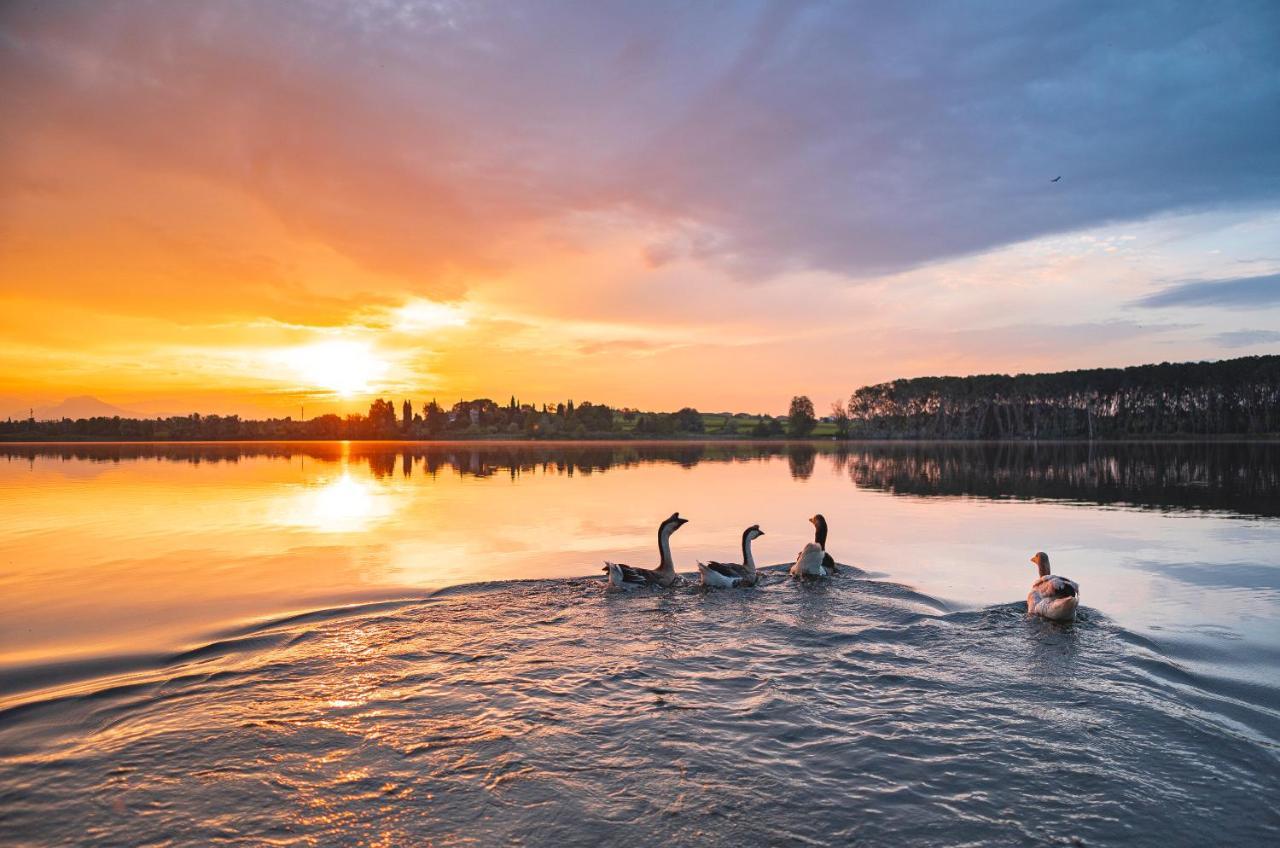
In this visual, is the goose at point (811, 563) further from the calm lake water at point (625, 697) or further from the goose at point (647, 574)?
the goose at point (647, 574)

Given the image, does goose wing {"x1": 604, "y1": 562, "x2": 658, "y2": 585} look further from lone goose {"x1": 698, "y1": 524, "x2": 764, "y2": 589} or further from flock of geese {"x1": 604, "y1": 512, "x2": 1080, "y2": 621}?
lone goose {"x1": 698, "y1": 524, "x2": 764, "y2": 589}

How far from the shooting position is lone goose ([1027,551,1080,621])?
36.3 feet

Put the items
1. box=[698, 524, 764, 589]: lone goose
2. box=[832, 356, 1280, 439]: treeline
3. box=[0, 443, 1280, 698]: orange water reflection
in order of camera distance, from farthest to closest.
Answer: box=[832, 356, 1280, 439]: treeline → box=[698, 524, 764, 589]: lone goose → box=[0, 443, 1280, 698]: orange water reflection

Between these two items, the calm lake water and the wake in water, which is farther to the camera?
the calm lake water

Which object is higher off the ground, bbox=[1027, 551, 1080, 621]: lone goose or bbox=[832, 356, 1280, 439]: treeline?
bbox=[832, 356, 1280, 439]: treeline

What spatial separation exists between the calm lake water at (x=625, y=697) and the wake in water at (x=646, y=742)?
0.12ft

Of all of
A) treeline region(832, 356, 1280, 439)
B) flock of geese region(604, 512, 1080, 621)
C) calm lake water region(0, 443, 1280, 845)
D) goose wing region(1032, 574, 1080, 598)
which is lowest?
calm lake water region(0, 443, 1280, 845)

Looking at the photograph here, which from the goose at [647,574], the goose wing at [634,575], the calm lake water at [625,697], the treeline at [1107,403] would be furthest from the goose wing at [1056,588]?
the treeline at [1107,403]

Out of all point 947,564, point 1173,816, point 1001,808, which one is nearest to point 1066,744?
point 1173,816

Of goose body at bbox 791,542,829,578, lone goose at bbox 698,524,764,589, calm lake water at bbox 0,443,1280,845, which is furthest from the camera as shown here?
goose body at bbox 791,542,829,578

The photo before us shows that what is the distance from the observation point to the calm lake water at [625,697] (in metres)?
5.61

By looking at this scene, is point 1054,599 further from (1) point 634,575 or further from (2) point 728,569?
(1) point 634,575

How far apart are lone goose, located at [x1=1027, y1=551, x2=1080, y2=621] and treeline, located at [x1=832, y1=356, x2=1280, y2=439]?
6712 inches

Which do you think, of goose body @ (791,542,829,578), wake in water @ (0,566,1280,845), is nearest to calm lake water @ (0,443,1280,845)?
wake in water @ (0,566,1280,845)
